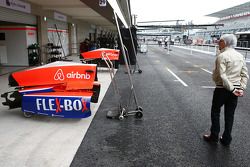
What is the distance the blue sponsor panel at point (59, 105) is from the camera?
458cm

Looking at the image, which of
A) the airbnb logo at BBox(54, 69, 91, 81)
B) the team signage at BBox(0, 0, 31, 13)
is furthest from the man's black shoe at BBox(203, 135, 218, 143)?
the team signage at BBox(0, 0, 31, 13)

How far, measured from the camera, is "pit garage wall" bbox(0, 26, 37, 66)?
12.5 meters

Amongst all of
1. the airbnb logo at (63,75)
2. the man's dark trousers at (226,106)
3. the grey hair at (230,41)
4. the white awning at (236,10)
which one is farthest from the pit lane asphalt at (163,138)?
the white awning at (236,10)

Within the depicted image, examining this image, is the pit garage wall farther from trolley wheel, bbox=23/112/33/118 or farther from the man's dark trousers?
the man's dark trousers

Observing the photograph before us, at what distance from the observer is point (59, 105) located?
4621 millimetres

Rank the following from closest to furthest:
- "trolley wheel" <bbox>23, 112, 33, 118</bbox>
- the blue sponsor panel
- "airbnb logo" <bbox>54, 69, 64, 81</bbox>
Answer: the blue sponsor panel → "airbnb logo" <bbox>54, 69, 64, 81</bbox> → "trolley wheel" <bbox>23, 112, 33, 118</bbox>

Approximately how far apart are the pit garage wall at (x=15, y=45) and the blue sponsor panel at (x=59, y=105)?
342 inches

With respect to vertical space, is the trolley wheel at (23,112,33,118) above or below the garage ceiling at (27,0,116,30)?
below

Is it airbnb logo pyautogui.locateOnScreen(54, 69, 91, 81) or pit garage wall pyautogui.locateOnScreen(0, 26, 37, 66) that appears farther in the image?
pit garage wall pyautogui.locateOnScreen(0, 26, 37, 66)

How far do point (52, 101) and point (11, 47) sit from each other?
9.37 meters

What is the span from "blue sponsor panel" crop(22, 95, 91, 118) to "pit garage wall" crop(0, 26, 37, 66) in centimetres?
869

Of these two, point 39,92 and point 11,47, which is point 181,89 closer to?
point 39,92

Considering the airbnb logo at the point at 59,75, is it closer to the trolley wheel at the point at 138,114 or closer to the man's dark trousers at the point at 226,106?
the trolley wheel at the point at 138,114

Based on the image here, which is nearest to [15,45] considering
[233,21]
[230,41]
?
[230,41]
